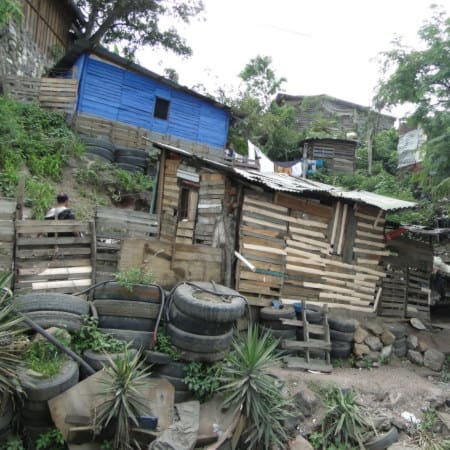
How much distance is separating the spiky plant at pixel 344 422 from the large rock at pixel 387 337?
325cm

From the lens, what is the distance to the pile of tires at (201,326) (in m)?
5.80

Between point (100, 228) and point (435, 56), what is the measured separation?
992cm

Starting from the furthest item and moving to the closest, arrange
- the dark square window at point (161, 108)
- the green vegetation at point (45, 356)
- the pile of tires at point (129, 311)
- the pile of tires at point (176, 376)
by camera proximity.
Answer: the dark square window at point (161, 108) → the pile of tires at point (129, 311) → the pile of tires at point (176, 376) → the green vegetation at point (45, 356)

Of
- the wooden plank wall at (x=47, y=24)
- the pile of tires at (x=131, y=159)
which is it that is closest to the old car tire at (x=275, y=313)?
the pile of tires at (x=131, y=159)

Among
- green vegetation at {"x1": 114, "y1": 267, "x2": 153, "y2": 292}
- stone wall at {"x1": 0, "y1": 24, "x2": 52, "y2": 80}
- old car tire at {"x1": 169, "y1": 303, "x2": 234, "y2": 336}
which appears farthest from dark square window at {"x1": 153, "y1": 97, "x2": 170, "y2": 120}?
old car tire at {"x1": 169, "y1": 303, "x2": 234, "y2": 336}

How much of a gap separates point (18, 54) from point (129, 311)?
16.2 metres

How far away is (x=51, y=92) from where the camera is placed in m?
15.6

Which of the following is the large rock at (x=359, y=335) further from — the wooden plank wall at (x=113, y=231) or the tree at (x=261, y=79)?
the tree at (x=261, y=79)

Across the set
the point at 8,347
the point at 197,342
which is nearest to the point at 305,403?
the point at 197,342

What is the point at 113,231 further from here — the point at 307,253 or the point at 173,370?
the point at 307,253

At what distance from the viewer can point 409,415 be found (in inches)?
267

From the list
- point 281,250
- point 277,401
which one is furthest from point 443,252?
point 277,401

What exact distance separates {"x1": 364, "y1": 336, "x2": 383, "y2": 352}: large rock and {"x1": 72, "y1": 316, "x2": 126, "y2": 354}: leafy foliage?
6274 millimetres

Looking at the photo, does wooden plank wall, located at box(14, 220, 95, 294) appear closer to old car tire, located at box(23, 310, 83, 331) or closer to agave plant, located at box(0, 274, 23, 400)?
old car tire, located at box(23, 310, 83, 331)
